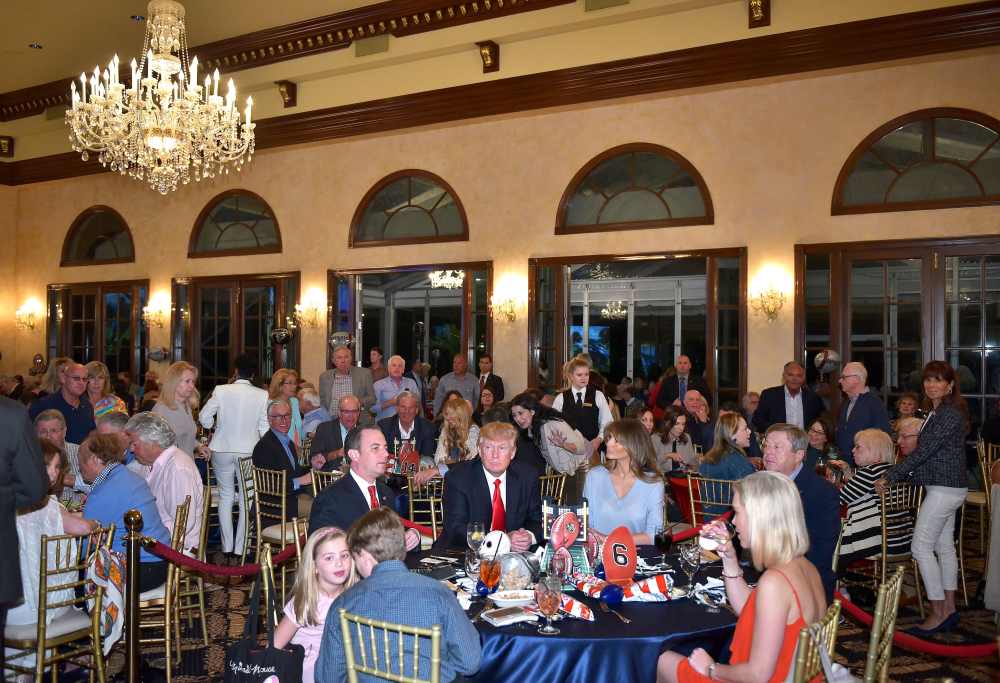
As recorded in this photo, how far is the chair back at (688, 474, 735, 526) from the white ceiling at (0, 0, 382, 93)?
8058 mm

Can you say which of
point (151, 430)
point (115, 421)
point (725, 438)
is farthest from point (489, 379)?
point (151, 430)

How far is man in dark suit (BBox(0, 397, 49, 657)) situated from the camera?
370 cm

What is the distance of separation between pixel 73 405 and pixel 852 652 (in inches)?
260

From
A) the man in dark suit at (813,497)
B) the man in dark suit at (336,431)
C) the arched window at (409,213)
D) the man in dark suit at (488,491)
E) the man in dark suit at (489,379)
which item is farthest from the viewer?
the arched window at (409,213)

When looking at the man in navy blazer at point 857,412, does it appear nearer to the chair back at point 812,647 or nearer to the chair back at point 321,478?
the chair back at point 321,478

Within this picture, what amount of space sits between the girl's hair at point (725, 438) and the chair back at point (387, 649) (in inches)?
150

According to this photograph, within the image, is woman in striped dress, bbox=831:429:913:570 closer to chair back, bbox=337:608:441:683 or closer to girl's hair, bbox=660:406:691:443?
girl's hair, bbox=660:406:691:443

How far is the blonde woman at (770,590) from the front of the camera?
2945 millimetres

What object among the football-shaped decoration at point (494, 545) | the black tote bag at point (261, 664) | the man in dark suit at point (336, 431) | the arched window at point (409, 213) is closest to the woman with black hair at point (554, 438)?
the man in dark suit at point (336, 431)

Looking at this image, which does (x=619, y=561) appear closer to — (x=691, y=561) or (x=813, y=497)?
(x=691, y=561)

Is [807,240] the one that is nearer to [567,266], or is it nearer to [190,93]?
[567,266]

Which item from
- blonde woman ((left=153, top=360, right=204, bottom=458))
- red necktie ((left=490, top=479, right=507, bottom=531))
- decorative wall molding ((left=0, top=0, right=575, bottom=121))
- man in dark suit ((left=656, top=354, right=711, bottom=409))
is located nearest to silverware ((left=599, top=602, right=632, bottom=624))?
red necktie ((left=490, top=479, right=507, bottom=531))

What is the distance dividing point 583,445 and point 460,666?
15.2ft

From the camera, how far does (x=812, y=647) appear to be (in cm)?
265
